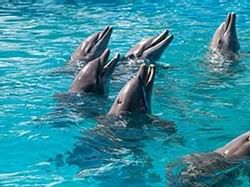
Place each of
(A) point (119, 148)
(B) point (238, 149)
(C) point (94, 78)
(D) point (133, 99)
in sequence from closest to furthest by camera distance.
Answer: (B) point (238, 149) < (A) point (119, 148) < (D) point (133, 99) < (C) point (94, 78)

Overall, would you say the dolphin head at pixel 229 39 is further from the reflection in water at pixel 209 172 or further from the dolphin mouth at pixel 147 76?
the reflection in water at pixel 209 172

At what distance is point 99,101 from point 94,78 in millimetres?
342

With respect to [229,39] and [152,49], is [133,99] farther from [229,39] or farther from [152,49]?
[229,39]

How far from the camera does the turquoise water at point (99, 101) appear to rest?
6.78m

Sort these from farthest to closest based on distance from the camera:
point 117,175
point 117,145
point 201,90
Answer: point 201,90
point 117,145
point 117,175

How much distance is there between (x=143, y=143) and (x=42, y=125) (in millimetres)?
1417

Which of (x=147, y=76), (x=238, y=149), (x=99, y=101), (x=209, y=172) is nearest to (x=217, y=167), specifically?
(x=209, y=172)

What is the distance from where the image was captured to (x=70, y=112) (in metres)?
8.12

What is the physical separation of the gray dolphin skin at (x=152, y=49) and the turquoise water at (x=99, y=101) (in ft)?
0.89

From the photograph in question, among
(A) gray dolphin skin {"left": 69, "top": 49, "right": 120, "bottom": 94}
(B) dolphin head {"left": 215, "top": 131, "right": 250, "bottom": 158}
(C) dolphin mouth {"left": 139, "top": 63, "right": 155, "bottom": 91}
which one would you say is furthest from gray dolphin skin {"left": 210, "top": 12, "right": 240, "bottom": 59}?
(B) dolphin head {"left": 215, "top": 131, "right": 250, "bottom": 158}

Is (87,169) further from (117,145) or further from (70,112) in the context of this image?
(70,112)

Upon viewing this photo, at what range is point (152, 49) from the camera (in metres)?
10.4

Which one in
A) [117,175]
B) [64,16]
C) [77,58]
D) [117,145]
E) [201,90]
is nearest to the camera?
[117,175]

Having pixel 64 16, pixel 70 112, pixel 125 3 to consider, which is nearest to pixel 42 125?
pixel 70 112
